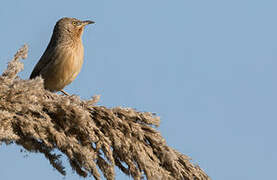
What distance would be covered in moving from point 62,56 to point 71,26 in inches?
30.4

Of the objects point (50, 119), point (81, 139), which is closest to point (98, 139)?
point (81, 139)

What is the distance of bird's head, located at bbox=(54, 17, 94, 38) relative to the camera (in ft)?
22.1

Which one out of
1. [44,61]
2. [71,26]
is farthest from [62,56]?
[71,26]

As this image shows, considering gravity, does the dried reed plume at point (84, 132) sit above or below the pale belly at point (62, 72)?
below

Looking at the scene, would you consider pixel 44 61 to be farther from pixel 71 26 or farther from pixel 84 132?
pixel 84 132

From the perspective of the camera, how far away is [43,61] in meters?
6.26

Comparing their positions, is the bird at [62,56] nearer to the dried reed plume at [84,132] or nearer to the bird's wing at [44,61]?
the bird's wing at [44,61]

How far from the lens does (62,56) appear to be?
6.20 m

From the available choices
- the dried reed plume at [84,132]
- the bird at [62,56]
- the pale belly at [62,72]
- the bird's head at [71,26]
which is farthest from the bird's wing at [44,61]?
the dried reed plume at [84,132]

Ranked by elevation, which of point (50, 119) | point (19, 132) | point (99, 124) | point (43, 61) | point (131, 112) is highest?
point (43, 61)

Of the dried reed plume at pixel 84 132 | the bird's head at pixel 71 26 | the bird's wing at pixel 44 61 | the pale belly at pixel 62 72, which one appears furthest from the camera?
the bird's head at pixel 71 26

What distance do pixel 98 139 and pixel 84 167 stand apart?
216 millimetres

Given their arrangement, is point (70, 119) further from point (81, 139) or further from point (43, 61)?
point (43, 61)

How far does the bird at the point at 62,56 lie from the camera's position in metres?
6.08
